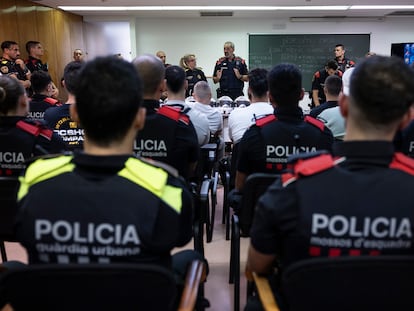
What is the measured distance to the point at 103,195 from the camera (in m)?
0.91

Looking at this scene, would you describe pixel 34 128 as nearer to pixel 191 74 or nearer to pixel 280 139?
pixel 280 139

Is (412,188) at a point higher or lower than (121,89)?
lower

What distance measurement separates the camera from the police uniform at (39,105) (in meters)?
3.61

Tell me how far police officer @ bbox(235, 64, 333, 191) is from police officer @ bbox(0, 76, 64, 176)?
1.08 metres

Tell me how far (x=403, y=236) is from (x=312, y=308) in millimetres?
296

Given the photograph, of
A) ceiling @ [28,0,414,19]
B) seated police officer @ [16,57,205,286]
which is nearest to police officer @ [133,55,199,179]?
seated police officer @ [16,57,205,286]

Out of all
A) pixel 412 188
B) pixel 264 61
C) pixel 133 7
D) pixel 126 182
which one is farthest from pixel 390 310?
pixel 264 61

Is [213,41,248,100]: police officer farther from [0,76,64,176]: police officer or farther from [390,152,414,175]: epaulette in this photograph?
[390,152,414,175]: epaulette

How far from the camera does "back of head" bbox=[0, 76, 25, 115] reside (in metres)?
1.96

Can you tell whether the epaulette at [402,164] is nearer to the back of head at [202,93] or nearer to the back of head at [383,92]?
the back of head at [383,92]

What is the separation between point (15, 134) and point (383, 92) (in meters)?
1.75

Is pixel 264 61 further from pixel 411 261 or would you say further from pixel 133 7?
pixel 411 261

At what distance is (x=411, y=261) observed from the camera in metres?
0.82

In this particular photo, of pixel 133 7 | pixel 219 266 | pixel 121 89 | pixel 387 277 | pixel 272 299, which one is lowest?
pixel 219 266
